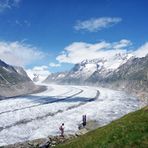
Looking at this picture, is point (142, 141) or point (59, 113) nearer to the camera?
point (142, 141)

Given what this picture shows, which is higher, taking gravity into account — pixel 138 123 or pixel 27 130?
pixel 138 123

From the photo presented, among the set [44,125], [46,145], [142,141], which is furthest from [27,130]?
[142,141]

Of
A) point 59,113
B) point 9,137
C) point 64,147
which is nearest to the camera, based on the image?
point 64,147

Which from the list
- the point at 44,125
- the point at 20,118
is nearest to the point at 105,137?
the point at 44,125

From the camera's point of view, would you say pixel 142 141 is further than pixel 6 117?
No

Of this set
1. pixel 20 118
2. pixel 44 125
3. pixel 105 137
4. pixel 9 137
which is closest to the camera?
pixel 105 137

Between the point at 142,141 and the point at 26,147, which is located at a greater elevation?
the point at 142,141

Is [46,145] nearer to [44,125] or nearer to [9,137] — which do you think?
[9,137]

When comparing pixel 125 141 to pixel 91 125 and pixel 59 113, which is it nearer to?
pixel 91 125

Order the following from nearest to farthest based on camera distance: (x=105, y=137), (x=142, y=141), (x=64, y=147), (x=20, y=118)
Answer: (x=142, y=141), (x=105, y=137), (x=64, y=147), (x=20, y=118)
